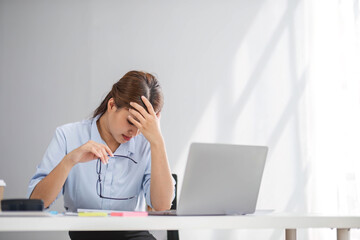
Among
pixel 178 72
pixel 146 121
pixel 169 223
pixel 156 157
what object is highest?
pixel 178 72

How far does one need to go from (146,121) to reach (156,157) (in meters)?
0.15

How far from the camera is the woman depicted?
170cm

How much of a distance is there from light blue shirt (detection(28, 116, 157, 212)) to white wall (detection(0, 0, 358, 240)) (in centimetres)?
168

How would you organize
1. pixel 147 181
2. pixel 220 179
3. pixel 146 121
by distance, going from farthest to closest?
1. pixel 147 181
2. pixel 146 121
3. pixel 220 179

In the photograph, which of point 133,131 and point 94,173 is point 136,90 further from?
point 94,173

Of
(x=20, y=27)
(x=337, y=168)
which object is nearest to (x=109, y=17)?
(x=20, y=27)

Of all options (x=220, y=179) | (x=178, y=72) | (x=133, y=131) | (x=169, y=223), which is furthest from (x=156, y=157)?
(x=178, y=72)

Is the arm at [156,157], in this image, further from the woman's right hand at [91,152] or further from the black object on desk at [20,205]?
the black object on desk at [20,205]

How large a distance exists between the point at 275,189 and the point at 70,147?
7.28 feet

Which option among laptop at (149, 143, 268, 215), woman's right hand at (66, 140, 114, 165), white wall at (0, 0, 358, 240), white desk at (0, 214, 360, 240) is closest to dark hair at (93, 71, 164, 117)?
woman's right hand at (66, 140, 114, 165)

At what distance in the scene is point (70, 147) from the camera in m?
1.82

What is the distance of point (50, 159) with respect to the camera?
1.73 metres

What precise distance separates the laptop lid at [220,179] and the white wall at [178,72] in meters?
2.29

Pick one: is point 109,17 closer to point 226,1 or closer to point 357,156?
point 226,1
